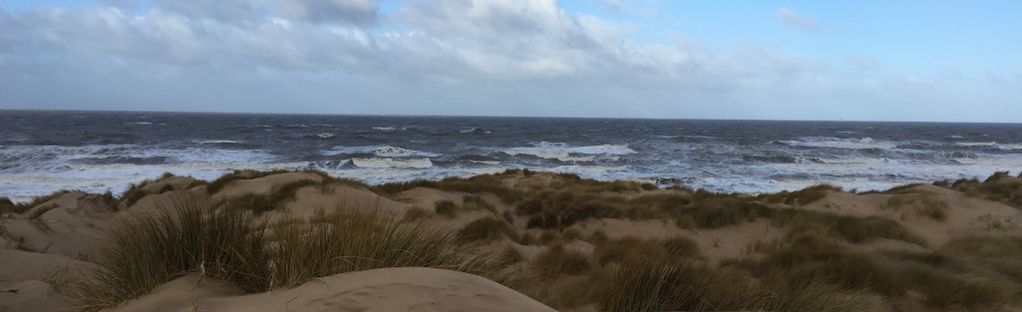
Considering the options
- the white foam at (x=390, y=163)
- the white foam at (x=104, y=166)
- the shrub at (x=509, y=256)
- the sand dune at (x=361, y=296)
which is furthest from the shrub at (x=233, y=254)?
the white foam at (x=390, y=163)

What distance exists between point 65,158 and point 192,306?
3220 cm

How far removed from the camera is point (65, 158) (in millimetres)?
28609

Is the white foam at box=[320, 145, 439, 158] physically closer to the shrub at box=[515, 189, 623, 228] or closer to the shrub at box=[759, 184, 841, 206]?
the shrub at box=[515, 189, 623, 228]

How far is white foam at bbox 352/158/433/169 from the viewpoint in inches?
1166

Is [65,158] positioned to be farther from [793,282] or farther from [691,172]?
[793,282]

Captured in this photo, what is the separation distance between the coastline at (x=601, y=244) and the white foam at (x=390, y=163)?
12.7 m

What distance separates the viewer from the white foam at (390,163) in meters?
29.6

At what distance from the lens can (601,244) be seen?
918 cm

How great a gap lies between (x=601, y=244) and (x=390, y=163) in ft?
74.0

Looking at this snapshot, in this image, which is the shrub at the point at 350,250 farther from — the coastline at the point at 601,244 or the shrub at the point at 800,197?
the shrub at the point at 800,197

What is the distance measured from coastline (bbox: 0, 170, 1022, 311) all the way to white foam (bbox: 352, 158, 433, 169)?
12.7m

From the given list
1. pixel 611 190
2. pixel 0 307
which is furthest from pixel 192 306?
pixel 611 190

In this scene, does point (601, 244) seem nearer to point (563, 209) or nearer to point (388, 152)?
point (563, 209)

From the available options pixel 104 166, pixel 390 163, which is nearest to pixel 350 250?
pixel 390 163
